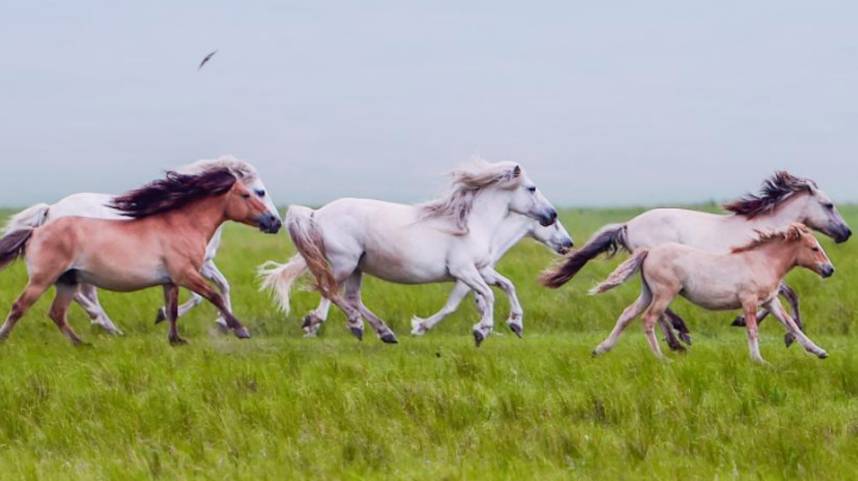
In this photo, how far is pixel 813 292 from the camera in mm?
18656

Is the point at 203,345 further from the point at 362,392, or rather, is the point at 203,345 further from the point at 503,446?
the point at 503,446

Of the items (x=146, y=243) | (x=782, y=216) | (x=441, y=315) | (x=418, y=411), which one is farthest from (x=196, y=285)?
(x=782, y=216)

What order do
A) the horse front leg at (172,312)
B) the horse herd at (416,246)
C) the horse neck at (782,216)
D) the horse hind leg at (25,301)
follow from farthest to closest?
1. the horse neck at (782,216)
2. the horse front leg at (172,312)
3. the horse hind leg at (25,301)
4. the horse herd at (416,246)

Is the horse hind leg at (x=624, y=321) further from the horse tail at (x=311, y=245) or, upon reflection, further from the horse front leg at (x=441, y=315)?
the horse front leg at (x=441, y=315)

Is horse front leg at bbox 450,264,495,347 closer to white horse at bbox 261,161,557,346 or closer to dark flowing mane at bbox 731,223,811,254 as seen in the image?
white horse at bbox 261,161,557,346

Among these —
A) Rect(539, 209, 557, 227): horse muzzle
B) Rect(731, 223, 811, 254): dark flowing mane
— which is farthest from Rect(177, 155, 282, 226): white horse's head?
Rect(731, 223, 811, 254): dark flowing mane

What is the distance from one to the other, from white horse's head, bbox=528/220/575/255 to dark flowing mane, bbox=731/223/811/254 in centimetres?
430

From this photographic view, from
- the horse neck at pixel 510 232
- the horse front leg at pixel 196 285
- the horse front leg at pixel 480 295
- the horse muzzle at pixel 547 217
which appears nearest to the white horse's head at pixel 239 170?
the horse front leg at pixel 196 285

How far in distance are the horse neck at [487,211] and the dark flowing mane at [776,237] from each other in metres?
2.67

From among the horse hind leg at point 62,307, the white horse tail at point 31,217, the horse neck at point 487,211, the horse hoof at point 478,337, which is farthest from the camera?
the white horse tail at point 31,217

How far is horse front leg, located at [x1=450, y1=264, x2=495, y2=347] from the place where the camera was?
1281 centimetres

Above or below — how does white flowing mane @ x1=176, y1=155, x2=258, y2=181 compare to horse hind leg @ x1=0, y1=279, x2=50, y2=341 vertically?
above

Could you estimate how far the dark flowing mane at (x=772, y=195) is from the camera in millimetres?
14289

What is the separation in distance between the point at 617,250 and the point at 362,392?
17.8ft
